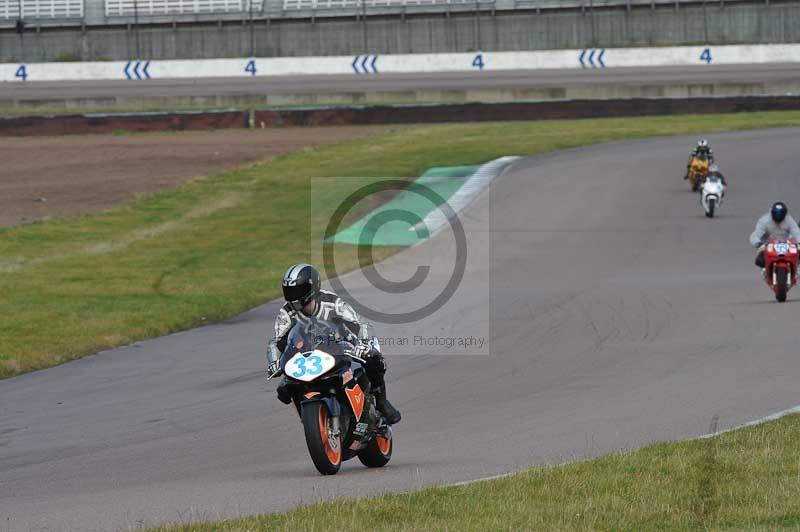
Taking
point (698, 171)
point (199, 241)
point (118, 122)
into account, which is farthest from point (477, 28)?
point (199, 241)

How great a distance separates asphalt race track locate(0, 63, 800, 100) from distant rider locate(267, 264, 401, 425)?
43964mm

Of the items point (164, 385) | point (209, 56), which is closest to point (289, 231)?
point (164, 385)

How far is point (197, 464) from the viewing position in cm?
1015

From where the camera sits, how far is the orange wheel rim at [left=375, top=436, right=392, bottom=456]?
988 cm

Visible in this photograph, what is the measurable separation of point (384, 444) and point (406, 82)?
161 ft

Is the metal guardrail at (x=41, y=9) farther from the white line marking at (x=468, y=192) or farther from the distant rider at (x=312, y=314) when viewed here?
the distant rider at (x=312, y=314)

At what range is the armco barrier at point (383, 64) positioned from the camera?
61.1 metres

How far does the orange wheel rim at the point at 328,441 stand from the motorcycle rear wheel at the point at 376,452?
1.37 ft

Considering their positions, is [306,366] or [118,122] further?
[118,122]

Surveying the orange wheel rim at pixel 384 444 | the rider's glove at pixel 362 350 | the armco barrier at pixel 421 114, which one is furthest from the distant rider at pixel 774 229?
the armco barrier at pixel 421 114

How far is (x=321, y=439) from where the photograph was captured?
9.03m

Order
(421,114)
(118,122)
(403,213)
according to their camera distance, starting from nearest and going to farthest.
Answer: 1. (403,213)
2. (421,114)
3. (118,122)

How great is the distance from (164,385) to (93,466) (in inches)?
167

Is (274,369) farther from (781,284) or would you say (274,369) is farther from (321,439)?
(781,284)
